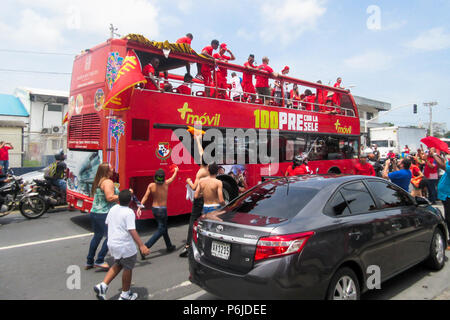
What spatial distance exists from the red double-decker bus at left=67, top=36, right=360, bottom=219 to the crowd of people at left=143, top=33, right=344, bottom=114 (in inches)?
4.7

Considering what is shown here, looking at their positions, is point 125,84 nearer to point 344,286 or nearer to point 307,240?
point 307,240

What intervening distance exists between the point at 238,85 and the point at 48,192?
20.3ft

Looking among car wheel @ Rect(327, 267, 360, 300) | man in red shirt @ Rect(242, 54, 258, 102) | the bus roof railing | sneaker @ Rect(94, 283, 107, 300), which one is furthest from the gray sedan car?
man in red shirt @ Rect(242, 54, 258, 102)

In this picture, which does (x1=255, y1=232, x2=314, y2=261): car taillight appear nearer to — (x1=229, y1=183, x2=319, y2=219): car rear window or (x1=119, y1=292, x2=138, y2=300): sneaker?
(x1=229, y1=183, x2=319, y2=219): car rear window

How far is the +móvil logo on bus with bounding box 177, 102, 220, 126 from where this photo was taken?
7.35m

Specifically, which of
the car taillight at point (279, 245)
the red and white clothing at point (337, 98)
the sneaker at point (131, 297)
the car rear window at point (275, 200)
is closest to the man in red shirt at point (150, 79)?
the car rear window at point (275, 200)

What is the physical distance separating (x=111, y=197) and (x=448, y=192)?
18.2 ft

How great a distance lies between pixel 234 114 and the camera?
8422 mm

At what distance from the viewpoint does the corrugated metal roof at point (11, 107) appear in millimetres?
29500

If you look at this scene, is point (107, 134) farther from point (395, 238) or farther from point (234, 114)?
point (395, 238)

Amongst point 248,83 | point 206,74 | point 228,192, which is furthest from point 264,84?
point 228,192

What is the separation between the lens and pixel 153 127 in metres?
6.85
